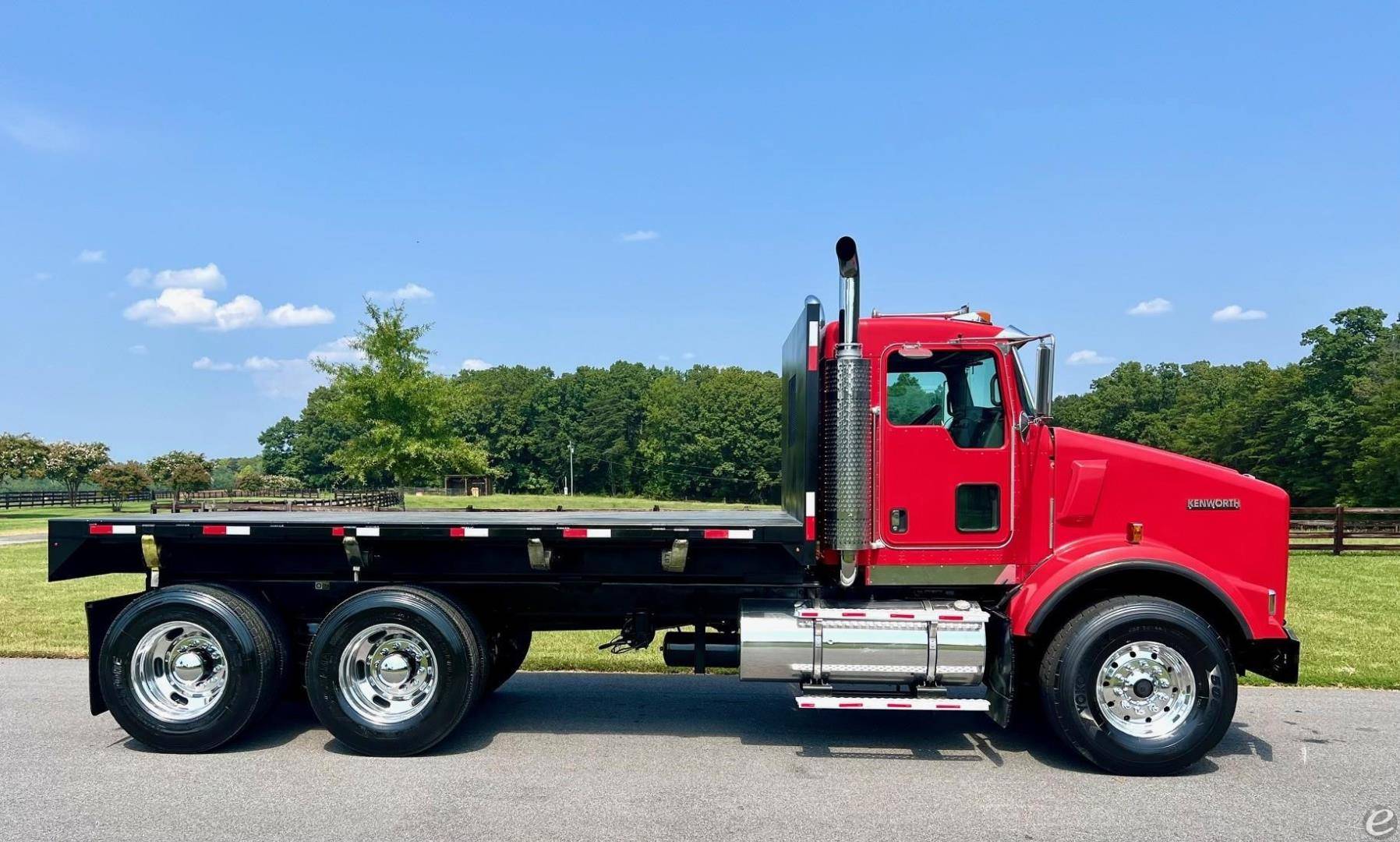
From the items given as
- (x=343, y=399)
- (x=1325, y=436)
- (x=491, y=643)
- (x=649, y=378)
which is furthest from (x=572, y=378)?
(x=491, y=643)

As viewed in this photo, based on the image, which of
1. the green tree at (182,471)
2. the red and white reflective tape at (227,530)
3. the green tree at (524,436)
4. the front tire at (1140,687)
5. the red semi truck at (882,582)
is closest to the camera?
the front tire at (1140,687)

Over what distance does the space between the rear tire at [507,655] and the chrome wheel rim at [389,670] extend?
89 centimetres

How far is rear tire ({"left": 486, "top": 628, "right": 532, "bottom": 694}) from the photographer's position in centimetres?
717

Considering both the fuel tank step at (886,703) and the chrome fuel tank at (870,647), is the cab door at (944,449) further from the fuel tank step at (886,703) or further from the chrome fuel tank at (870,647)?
the fuel tank step at (886,703)

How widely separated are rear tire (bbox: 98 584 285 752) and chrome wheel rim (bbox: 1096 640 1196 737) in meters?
5.53

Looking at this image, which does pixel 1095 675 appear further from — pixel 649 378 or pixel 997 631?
pixel 649 378

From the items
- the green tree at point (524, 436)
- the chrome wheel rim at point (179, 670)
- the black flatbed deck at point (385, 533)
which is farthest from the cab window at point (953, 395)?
the green tree at point (524, 436)

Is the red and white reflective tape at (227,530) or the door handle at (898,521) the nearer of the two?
the door handle at (898,521)

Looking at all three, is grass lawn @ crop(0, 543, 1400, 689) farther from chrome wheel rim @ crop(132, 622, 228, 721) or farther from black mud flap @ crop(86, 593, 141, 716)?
black mud flap @ crop(86, 593, 141, 716)

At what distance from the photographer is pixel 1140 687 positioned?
19.1ft

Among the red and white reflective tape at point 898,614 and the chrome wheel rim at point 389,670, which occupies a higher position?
the red and white reflective tape at point 898,614

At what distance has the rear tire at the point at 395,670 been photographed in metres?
5.97

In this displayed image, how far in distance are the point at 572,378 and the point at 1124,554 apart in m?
112

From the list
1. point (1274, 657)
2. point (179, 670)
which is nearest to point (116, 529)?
point (179, 670)
